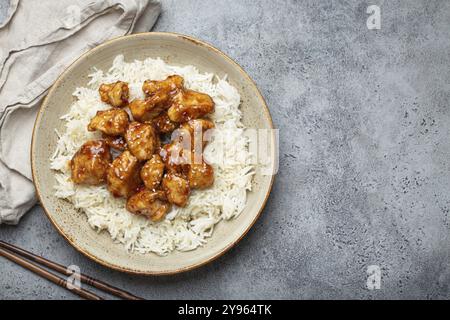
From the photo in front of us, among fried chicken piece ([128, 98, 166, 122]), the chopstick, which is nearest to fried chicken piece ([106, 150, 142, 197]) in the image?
fried chicken piece ([128, 98, 166, 122])

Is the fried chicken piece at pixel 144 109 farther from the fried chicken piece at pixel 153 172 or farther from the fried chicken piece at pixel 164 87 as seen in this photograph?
the fried chicken piece at pixel 153 172

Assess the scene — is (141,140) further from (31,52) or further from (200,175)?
(31,52)

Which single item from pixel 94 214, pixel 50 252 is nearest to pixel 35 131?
pixel 94 214

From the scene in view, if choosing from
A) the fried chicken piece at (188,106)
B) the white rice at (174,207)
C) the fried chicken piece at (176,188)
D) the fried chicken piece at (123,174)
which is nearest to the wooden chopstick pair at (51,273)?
the white rice at (174,207)

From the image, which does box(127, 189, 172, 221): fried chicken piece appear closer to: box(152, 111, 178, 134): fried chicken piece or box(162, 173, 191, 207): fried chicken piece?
box(162, 173, 191, 207): fried chicken piece
